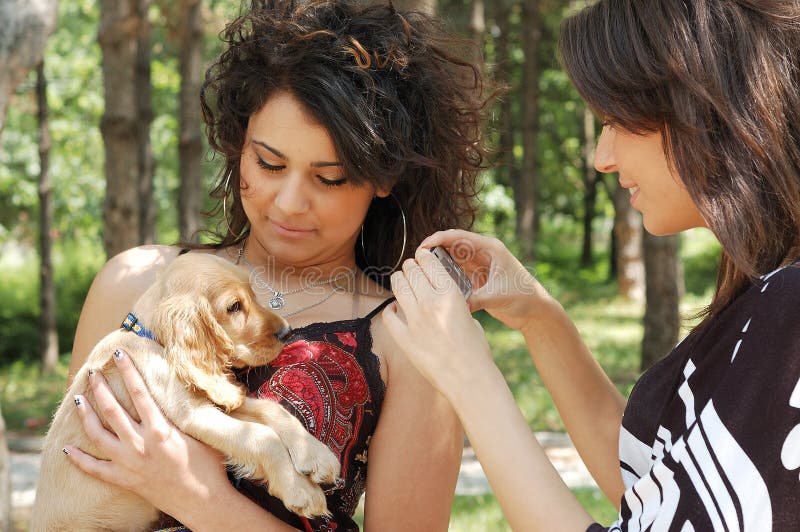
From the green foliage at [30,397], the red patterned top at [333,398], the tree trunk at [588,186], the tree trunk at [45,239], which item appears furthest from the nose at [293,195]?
the tree trunk at [588,186]

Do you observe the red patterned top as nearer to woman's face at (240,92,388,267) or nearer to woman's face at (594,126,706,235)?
woman's face at (240,92,388,267)

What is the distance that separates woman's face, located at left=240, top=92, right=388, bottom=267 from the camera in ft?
9.78

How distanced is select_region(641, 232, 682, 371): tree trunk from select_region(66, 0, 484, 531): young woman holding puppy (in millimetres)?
7721

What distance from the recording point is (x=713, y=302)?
204cm

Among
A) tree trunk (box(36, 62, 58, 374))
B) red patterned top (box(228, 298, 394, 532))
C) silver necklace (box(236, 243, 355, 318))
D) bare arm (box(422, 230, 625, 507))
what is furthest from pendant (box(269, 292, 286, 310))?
tree trunk (box(36, 62, 58, 374))

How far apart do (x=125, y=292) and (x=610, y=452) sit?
1.86m

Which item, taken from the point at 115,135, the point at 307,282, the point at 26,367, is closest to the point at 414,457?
the point at 307,282

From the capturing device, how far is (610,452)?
270 cm

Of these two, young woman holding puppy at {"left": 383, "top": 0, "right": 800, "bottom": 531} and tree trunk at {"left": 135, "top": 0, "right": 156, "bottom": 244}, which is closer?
young woman holding puppy at {"left": 383, "top": 0, "right": 800, "bottom": 531}

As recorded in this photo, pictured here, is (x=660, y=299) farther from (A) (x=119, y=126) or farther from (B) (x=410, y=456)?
(B) (x=410, y=456)

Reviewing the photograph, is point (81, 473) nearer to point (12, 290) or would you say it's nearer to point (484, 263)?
point (484, 263)

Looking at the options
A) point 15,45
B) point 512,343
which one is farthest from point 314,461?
point 512,343

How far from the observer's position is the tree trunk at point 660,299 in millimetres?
10734

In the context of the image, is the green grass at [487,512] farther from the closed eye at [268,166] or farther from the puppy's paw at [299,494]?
the closed eye at [268,166]
